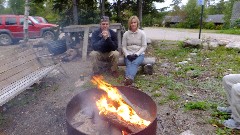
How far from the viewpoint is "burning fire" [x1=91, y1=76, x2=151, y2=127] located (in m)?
2.69

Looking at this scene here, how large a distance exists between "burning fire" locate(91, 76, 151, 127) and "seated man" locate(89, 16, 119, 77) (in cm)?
242

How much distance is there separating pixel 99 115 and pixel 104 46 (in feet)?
9.60

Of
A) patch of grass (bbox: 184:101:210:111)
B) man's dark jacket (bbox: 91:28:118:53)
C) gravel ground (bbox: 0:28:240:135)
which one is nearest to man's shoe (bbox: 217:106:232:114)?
patch of grass (bbox: 184:101:210:111)

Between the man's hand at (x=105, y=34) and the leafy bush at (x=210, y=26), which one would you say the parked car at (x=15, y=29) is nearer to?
the man's hand at (x=105, y=34)

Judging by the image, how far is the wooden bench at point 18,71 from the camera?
12.8 ft

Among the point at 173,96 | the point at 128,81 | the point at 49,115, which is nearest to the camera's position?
the point at 49,115

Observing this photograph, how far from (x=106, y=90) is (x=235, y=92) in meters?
1.83

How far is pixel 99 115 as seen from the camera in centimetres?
289

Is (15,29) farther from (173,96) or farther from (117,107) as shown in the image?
(117,107)

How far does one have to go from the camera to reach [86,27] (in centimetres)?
843

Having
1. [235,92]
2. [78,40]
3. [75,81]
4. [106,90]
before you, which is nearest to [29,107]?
[75,81]

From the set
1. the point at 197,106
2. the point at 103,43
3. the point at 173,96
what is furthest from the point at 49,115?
the point at 197,106

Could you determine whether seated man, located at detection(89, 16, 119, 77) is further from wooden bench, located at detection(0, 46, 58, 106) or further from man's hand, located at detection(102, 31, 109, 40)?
wooden bench, located at detection(0, 46, 58, 106)

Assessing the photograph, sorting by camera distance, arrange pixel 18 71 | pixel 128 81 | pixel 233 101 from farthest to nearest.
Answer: pixel 128 81, pixel 18 71, pixel 233 101
